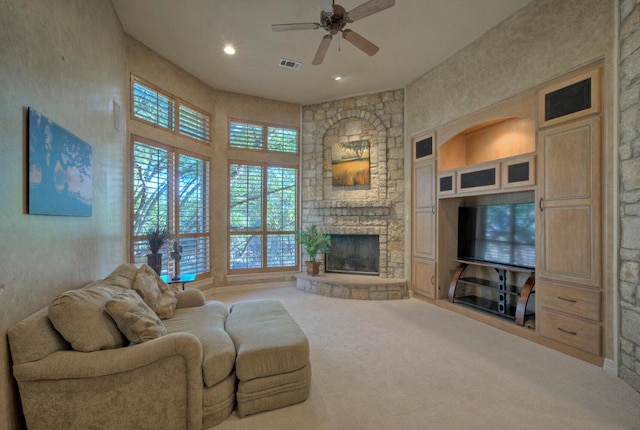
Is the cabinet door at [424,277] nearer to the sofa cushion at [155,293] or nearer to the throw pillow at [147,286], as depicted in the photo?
the sofa cushion at [155,293]

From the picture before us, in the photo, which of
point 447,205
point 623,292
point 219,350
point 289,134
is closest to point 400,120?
point 447,205

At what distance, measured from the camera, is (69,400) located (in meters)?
1.63

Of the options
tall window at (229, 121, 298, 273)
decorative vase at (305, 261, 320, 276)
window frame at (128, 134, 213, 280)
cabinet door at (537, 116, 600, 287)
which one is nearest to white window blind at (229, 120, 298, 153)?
tall window at (229, 121, 298, 273)

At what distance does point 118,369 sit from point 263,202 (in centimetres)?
431

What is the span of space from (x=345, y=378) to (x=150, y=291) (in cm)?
187

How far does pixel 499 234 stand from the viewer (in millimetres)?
3922

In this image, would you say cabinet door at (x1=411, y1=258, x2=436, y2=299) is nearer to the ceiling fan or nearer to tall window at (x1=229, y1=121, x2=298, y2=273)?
tall window at (x1=229, y1=121, x2=298, y2=273)

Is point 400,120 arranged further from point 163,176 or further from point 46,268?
point 46,268

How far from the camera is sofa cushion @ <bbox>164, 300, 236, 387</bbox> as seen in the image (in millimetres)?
1927

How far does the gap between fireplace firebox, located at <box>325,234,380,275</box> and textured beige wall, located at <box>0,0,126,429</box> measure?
12.1 ft

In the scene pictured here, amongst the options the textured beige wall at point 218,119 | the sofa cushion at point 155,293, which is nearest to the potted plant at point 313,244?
the textured beige wall at point 218,119

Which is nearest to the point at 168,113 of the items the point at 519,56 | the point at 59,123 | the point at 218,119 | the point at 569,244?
the point at 218,119

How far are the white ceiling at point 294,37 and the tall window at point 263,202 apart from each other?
0.98 m

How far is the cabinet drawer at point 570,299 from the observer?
275 centimetres
